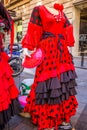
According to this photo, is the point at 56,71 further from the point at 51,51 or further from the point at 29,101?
the point at 29,101

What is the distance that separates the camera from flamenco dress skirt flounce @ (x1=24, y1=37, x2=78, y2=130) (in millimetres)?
2488

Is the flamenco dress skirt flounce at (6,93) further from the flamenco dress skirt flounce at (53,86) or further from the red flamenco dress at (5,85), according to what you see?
the flamenco dress skirt flounce at (53,86)

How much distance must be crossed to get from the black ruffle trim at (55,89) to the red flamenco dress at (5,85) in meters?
0.28

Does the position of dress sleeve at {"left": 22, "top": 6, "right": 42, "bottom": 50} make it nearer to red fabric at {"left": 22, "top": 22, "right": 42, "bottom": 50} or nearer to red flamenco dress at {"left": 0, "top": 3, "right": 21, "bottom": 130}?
red fabric at {"left": 22, "top": 22, "right": 42, "bottom": 50}

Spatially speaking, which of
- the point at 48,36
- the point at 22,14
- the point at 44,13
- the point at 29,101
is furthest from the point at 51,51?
the point at 22,14

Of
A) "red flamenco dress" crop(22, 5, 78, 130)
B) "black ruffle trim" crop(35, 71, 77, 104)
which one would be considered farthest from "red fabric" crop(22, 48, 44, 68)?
"black ruffle trim" crop(35, 71, 77, 104)

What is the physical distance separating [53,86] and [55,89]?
1.5 inches

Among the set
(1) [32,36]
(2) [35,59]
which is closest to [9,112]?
(2) [35,59]

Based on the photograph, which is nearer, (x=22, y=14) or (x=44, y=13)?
(x=44, y=13)

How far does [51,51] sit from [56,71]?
22 centimetres

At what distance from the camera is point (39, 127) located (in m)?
2.66

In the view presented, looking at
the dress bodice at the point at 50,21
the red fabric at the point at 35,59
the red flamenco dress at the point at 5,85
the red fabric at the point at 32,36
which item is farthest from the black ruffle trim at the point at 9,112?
the dress bodice at the point at 50,21

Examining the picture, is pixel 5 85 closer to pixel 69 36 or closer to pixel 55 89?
pixel 55 89

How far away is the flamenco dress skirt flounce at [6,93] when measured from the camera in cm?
231
